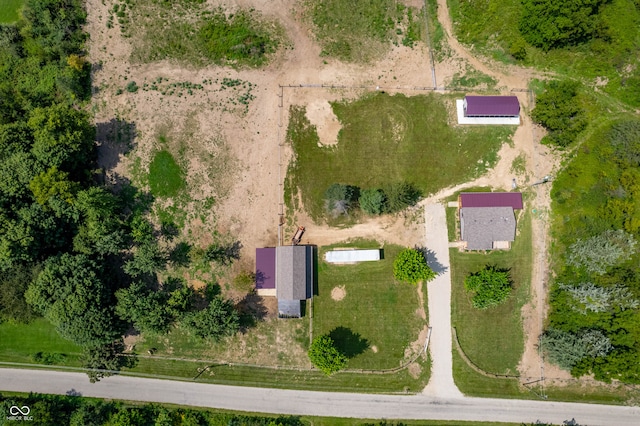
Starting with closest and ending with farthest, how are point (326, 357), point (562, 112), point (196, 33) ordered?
point (326, 357)
point (562, 112)
point (196, 33)

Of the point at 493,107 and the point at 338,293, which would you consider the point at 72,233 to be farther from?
the point at 493,107

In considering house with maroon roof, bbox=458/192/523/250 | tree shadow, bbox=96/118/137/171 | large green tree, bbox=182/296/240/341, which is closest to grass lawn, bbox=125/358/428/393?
large green tree, bbox=182/296/240/341

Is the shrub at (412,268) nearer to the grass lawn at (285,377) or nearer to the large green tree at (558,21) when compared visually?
the grass lawn at (285,377)

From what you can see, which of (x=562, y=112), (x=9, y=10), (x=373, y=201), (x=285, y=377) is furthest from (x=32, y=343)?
(x=562, y=112)

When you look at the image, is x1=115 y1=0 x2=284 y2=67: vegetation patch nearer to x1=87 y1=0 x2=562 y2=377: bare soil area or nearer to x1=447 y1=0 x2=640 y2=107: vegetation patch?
x1=87 y1=0 x2=562 y2=377: bare soil area

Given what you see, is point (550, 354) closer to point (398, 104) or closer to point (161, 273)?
point (398, 104)
